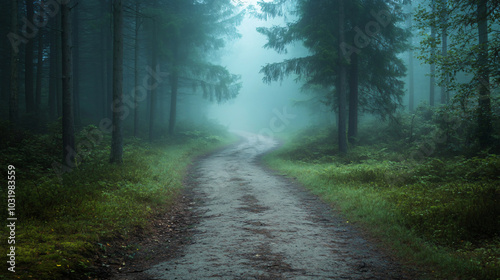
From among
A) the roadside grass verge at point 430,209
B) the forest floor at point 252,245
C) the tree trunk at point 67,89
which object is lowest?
the forest floor at point 252,245

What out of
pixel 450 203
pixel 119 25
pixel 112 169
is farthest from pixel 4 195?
pixel 450 203

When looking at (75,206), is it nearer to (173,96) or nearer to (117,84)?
(117,84)

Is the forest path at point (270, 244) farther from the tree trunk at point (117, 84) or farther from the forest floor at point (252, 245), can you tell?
the tree trunk at point (117, 84)

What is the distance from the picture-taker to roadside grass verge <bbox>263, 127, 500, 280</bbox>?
4984 mm

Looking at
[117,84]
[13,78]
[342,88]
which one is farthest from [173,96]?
[342,88]

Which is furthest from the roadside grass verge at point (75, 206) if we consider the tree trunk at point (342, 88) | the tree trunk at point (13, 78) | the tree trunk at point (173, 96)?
the tree trunk at point (173, 96)

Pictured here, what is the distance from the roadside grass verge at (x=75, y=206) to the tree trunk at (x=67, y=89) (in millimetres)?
747

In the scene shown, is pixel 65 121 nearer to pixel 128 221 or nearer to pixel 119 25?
pixel 119 25

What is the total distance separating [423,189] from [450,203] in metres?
1.91

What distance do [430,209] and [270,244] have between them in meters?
3.83

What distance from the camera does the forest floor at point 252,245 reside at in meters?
4.84

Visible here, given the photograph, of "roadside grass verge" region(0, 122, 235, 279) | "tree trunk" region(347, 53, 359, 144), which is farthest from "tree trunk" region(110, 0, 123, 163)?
"tree trunk" region(347, 53, 359, 144)

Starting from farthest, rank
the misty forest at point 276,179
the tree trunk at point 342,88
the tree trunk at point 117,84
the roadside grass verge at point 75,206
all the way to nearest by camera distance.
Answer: the tree trunk at point 342,88
the tree trunk at point 117,84
the misty forest at point 276,179
the roadside grass verge at point 75,206

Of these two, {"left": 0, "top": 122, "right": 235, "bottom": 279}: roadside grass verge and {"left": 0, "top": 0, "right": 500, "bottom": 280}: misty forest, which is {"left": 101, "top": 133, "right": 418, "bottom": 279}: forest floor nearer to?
{"left": 0, "top": 0, "right": 500, "bottom": 280}: misty forest
